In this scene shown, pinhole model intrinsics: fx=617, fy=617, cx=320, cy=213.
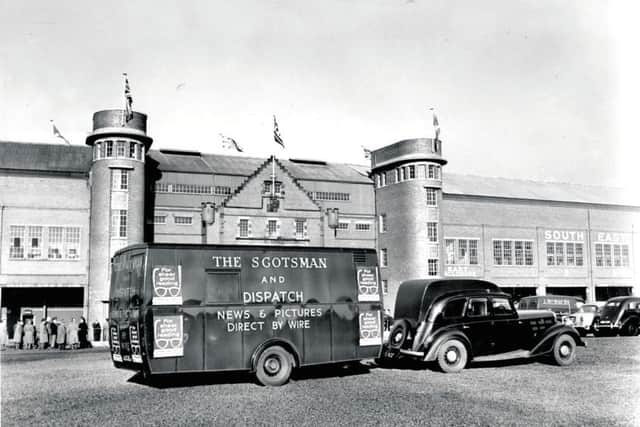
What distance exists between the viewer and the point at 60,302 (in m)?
46.0

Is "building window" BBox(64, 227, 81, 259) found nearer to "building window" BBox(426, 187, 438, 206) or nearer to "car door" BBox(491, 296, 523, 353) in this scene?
"building window" BBox(426, 187, 438, 206)

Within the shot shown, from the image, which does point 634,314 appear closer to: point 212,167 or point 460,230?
point 460,230

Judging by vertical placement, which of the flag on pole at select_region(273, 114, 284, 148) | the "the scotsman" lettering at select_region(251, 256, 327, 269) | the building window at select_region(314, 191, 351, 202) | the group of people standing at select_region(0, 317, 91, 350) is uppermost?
the flag on pole at select_region(273, 114, 284, 148)

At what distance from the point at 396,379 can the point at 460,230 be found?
130 ft

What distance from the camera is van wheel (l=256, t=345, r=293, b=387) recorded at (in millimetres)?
14914

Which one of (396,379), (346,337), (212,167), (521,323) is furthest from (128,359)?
(212,167)

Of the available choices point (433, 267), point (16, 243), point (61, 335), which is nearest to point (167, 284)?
point (61, 335)

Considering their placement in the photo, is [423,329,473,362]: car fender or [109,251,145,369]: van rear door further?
[423,329,473,362]: car fender

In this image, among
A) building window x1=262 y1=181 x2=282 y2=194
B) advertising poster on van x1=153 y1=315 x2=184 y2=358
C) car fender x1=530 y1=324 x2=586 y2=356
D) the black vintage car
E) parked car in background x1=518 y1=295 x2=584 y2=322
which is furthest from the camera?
building window x1=262 y1=181 x2=282 y2=194

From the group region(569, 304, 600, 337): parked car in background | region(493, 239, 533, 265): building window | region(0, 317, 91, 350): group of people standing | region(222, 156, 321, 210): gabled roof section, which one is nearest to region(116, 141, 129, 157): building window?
region(222, 156, 321, 210): gabled roof section

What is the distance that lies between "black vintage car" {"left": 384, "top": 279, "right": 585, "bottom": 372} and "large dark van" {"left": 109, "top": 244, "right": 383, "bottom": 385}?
144cm

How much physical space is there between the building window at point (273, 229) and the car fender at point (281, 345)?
31.9m

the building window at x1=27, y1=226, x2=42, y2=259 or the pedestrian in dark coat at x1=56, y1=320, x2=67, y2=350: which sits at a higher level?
the building window at x1=27, y1=226, x2=42, y2=259

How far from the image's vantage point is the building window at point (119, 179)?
41938 mm
